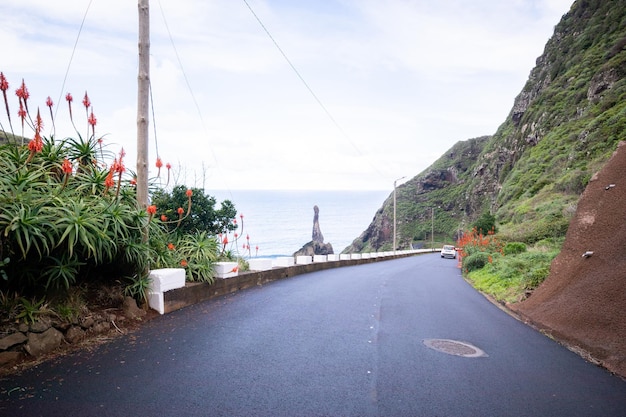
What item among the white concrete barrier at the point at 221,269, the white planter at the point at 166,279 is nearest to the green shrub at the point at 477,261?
the white concrete barrier at the point at 221,269

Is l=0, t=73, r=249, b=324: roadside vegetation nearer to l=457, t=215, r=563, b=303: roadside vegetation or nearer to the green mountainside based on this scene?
l=457, t=215, r=563, b=303: roadside vegetation

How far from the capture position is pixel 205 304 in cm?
852

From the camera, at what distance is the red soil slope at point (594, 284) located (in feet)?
19.9

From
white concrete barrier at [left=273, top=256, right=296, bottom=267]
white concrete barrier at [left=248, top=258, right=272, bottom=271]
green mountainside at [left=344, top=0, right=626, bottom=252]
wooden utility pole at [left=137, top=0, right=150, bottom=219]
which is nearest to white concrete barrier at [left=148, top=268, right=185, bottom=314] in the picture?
wooden utility pole at [left=137, top=0, right=150, bottom=219]

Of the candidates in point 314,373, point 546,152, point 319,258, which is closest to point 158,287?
point 314,373

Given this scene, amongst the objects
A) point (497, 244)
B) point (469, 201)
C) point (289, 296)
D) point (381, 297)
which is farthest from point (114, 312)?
point (469, 201)

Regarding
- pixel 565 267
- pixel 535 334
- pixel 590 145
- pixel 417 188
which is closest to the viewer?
pixel 535 334

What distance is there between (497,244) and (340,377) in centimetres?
1845

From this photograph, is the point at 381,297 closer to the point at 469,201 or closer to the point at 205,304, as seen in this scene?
the point at 205,304

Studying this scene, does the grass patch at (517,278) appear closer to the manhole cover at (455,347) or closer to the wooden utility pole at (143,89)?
the manhole cover at (455,347)

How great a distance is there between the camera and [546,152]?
4547 centimetres

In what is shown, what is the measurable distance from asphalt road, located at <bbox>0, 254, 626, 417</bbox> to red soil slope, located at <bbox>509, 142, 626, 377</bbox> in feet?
1.18

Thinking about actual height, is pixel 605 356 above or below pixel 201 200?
below

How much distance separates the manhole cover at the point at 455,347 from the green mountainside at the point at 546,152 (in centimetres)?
1530
